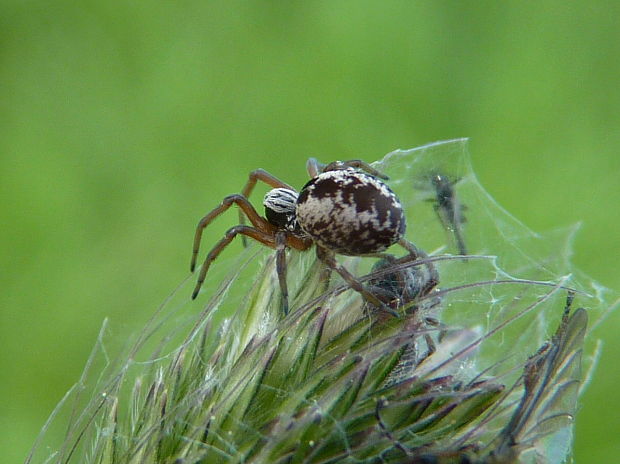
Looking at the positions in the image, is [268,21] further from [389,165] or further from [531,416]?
[531,416]

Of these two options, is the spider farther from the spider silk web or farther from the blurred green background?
the blurred green background

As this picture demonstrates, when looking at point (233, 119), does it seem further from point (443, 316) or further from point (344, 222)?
point (443, 316)

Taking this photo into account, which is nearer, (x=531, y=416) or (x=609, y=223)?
(x=531, y=416)

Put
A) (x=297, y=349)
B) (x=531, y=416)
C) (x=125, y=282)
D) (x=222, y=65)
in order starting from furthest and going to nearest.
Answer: (x=222, y=65)
(x=125, y=282)
(x=297, y=349)
(x=531, y=416)

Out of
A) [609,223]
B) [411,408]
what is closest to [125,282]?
[411,408]

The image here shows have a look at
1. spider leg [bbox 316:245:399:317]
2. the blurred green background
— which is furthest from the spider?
the blurred green background

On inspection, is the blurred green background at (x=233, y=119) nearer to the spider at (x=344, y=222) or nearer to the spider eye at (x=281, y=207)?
the spider eye at (x=281, y=207)

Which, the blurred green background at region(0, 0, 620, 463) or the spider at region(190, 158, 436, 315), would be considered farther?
the blurred green background at region(0, 0, 620, 463)
